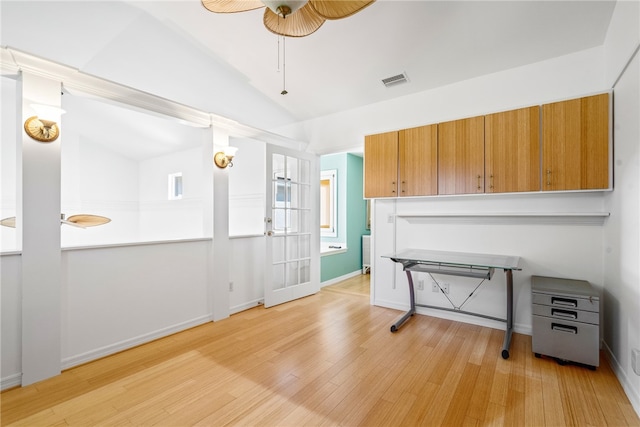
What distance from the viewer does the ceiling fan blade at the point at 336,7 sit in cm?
154

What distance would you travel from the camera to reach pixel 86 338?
239 centimetres

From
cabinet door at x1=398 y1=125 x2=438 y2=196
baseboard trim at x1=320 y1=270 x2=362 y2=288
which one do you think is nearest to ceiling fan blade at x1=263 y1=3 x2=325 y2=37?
cabinet door at x1=398 y1=125 x2=438 y2=196

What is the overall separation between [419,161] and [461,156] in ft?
1.43

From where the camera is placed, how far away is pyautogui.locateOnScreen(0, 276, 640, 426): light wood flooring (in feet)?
5.65

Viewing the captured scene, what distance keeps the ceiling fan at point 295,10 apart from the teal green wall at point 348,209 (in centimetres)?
395

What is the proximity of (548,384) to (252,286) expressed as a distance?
311 centimetres

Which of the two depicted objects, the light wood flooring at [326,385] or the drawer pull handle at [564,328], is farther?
the drawer pull handle at [564,328]

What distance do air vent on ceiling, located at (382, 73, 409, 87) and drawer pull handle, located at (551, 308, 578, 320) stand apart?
2.68 metres

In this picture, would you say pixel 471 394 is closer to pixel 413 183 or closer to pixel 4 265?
pixel 413 183

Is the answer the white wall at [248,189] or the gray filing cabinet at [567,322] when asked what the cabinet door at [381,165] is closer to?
the gray filing cabinet at [567,322]

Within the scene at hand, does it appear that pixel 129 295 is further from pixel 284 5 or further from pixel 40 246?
pixel 284 5

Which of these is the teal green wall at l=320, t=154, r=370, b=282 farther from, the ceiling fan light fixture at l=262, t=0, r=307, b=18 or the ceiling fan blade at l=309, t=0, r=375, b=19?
the ceiling fan light fixture at l=262, t=0, r=307, b=18

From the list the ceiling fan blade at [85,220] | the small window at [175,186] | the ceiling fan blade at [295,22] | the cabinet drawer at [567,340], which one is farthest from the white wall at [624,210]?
the small window at [175,186]

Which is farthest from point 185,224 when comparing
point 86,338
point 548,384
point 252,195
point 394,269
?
point 548,384
